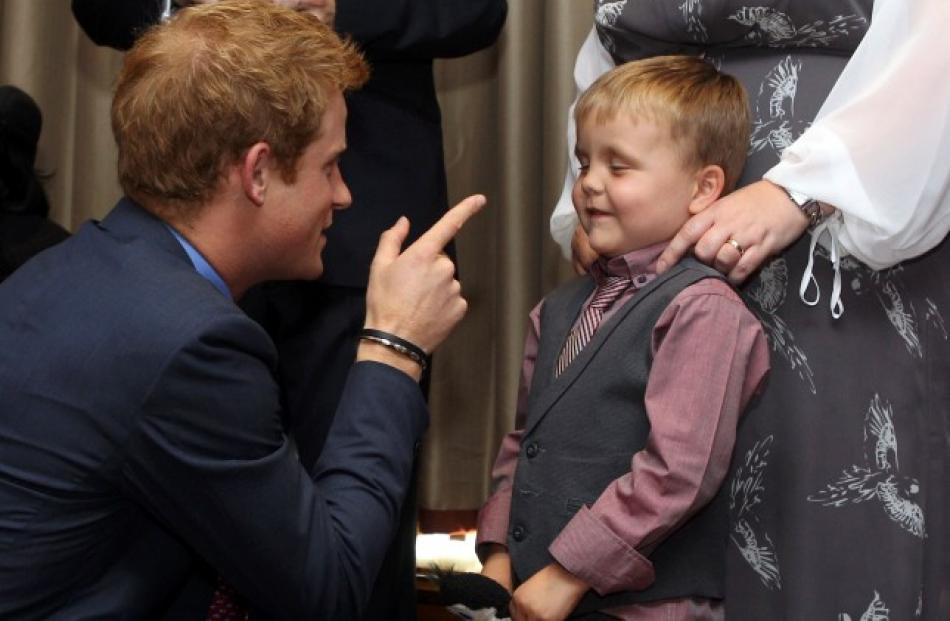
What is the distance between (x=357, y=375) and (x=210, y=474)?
218 mm

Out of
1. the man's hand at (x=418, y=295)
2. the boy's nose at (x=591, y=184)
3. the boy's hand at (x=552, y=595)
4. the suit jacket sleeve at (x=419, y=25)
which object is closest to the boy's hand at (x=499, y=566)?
the boy's hand at (x=552, y=595)

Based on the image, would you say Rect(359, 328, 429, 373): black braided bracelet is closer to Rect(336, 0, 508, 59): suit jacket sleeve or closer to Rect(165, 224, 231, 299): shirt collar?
Rect(165, 224, 231, 299): shirt collar

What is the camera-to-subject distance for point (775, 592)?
1388mm

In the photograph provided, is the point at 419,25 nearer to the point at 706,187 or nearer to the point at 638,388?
the point at 706,187

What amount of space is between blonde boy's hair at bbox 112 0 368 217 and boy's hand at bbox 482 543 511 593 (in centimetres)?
55

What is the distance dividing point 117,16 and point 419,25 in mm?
484

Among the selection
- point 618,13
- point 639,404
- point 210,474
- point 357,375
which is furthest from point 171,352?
point 618,13

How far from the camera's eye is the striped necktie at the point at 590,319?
1.50 m

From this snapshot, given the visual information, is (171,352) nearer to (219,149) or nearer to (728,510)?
(219,149)

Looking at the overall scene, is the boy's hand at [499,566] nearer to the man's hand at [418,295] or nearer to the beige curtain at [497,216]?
the man's hand at [418,295]

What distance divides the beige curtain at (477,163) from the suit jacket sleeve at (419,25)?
72cm

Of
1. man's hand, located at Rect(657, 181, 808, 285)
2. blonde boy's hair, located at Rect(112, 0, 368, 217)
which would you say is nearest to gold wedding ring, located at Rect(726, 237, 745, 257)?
man's hand, located at Rect(657, 181, 808, 285)

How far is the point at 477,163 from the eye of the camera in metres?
2.73

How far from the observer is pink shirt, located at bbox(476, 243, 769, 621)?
4.33 feet
